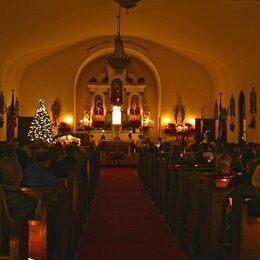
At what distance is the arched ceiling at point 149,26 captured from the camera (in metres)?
18.9

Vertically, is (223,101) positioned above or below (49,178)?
above

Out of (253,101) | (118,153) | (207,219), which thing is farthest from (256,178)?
(118,153)

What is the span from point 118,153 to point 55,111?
4.97 metres

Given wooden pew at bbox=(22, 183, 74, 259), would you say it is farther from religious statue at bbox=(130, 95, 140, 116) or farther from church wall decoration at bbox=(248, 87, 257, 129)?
religious statue at bbox=(130, 95, 140, 116)

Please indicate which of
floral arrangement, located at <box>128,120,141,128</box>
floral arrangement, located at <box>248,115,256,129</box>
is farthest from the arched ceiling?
floral arrangement, located at <box>128,120,141,128</box>

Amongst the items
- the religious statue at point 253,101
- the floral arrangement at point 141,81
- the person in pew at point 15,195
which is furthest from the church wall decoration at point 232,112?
the person in pew at point 15,195

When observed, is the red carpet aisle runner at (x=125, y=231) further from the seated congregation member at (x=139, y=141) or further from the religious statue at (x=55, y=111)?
the religious statue at (x=55, y=111)

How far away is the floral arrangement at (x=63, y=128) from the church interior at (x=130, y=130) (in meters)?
0.06

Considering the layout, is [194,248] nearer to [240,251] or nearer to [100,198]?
[240,251]

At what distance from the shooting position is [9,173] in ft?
17.9

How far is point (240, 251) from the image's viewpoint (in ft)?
16.9

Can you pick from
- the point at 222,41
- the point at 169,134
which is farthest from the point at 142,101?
the point at 222,41

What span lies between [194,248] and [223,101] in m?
20.7

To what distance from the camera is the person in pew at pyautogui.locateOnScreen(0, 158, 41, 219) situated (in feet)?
17.2
